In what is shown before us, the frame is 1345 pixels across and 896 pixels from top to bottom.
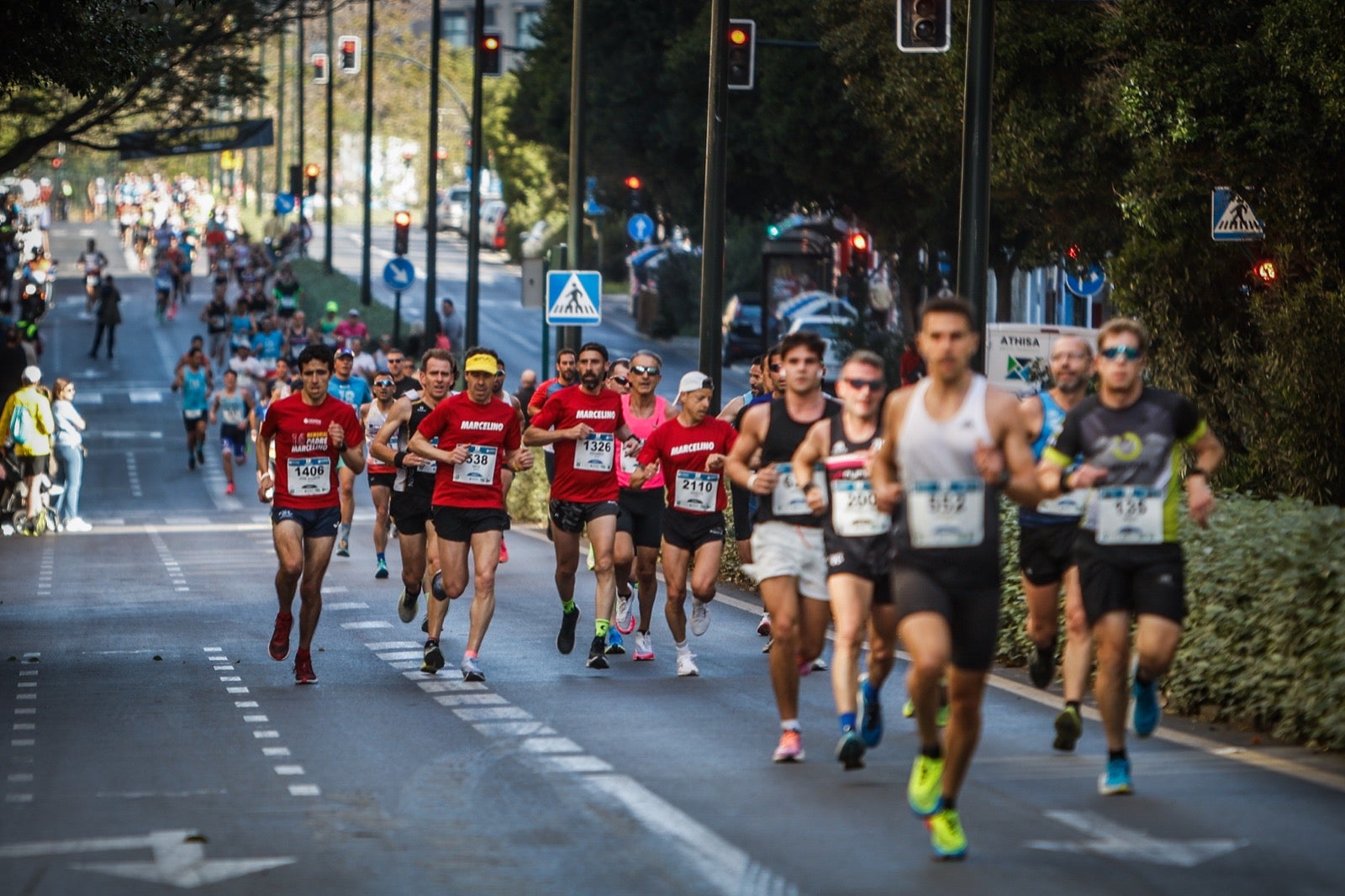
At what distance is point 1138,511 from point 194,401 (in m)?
29.5

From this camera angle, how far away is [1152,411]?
9.62 m

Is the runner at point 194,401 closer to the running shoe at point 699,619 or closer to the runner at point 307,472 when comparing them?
the running shoe at point 699,619

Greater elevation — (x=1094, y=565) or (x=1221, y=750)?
(x=1094, y=565)

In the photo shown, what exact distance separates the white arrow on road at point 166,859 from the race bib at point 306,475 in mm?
4795

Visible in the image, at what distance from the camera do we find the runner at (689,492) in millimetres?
13797

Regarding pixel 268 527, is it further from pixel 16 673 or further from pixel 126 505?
pixel 16 673

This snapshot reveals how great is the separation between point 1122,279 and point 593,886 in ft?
43.5

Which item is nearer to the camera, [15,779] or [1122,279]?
[15,779]

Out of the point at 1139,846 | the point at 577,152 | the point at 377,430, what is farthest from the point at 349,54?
the point at 1139,846

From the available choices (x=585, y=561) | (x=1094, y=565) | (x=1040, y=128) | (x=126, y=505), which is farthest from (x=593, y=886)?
(x=126, y=505)

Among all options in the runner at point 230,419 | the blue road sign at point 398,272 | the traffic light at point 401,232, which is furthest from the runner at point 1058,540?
the traffic light at point 401,232

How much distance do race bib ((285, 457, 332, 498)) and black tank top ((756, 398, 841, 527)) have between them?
351 centimetres

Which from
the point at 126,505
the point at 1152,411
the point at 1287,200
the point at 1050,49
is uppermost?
the point at 1050,49

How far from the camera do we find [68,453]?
96.7 feet
